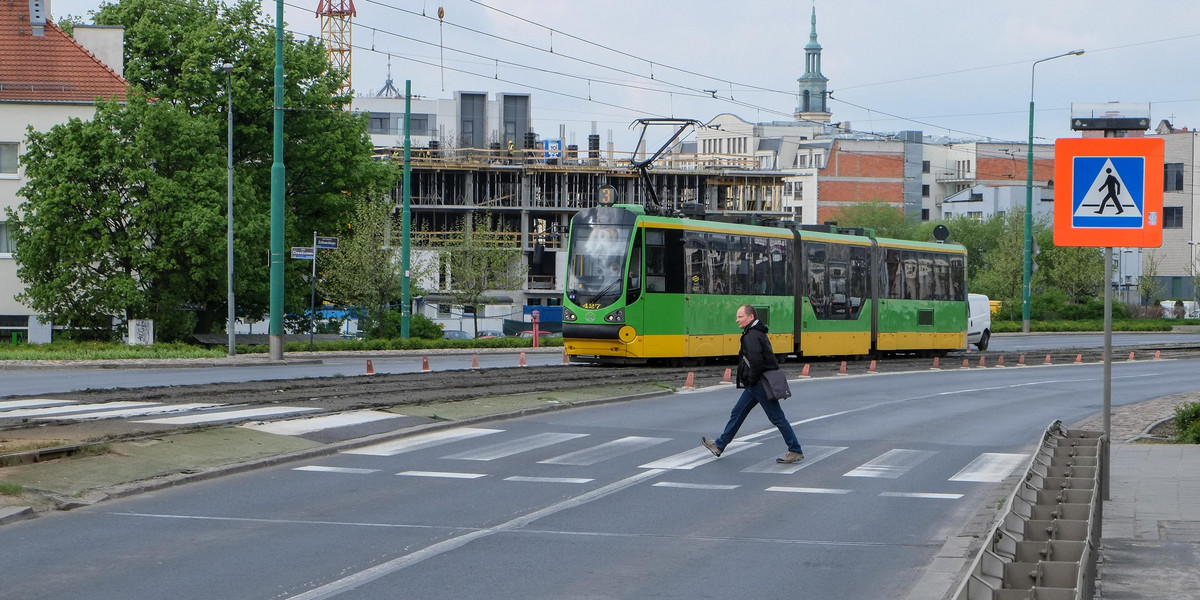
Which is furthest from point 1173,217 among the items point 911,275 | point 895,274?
point 895,274

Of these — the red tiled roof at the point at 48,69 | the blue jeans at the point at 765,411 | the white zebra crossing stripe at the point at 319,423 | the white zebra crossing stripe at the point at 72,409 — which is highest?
the red tiled roof at the point at 48,69

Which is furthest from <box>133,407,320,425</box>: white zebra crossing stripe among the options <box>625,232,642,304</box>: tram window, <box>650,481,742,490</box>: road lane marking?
<box>625,232,642,304</box>: tram window

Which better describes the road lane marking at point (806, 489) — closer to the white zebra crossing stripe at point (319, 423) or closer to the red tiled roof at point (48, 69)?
the white zebra crossing stripe at point (319, 423)

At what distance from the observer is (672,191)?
10338 cm

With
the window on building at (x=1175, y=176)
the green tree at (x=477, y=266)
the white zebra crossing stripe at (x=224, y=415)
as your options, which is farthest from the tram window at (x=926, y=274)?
the window on building at (x=1175, y=176)

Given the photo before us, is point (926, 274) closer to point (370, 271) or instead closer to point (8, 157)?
point (370, 271)

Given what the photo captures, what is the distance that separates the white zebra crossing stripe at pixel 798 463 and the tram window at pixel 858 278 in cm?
2169

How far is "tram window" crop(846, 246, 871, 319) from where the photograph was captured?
3803 centimetres

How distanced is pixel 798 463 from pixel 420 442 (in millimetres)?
4349

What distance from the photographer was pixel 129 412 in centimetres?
1809

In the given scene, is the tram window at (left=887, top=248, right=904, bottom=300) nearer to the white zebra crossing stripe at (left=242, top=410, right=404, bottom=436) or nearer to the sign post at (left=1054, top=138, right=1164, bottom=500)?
the white zebra crossing stripe at (left=242, top=410, right=404, bottom=436)

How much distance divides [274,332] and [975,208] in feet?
314

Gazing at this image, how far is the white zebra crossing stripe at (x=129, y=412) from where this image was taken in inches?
677

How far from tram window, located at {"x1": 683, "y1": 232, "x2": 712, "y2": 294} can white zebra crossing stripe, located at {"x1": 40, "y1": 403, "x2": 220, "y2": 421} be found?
46.7 ft
